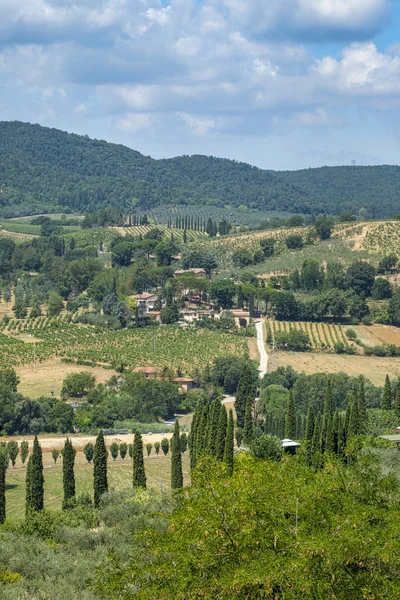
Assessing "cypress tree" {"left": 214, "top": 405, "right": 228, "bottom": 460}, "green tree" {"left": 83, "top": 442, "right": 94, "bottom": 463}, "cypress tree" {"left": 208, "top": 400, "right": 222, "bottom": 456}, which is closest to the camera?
"cypress tree" {"left": 214, "top": 405, "right": 228, "bottom": 460}

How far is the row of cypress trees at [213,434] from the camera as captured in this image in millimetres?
55906

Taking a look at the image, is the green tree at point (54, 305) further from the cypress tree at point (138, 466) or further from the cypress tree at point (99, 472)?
the cypress tree at point (99, 472)

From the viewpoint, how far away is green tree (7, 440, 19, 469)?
6731cm

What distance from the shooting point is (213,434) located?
59.2 meters

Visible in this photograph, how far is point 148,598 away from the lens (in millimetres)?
24891

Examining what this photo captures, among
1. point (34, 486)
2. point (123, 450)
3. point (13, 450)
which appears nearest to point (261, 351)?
point (123, 450)

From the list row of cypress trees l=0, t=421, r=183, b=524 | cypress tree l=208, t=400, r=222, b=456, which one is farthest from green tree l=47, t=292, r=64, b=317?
row of cypress trees l=0, t=421, r=183, b=524

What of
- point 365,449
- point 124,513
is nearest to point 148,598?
point 124,513

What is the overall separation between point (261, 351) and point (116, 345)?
53.4 ft

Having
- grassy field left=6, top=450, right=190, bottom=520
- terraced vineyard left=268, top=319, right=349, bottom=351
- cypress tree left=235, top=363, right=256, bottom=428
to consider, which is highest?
terraced vineyard left=268, top=319, right=349, bottom=351

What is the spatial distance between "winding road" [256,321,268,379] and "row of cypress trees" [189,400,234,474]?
37287 mm

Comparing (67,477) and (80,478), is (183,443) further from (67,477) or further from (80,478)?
(67,477)

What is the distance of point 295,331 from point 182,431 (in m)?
38.2

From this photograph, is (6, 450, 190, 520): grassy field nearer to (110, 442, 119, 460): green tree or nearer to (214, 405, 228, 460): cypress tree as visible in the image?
(110, 442, 119, 460): green tree
